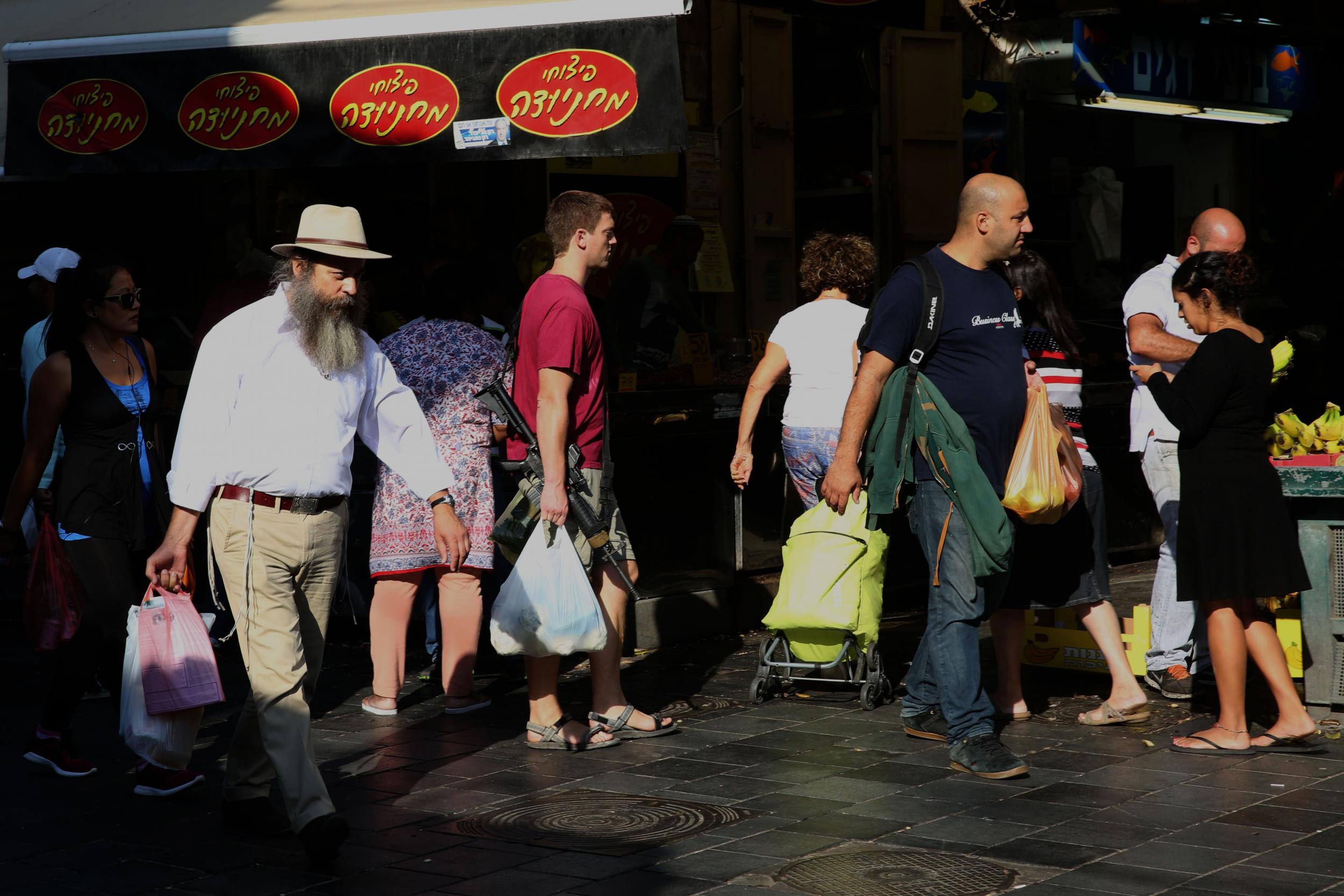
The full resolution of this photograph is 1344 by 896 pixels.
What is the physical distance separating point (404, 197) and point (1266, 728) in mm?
6793

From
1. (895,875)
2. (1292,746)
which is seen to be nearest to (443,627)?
(895,875)

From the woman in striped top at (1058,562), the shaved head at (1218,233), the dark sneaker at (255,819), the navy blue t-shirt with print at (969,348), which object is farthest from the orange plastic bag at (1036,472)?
the dark sneaker at (255,819)

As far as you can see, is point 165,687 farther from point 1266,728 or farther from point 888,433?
point 1266,728

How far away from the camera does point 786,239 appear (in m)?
11.4

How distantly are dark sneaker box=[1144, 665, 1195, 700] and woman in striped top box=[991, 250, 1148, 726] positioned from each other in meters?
0.33

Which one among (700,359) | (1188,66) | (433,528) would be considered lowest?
(433,528)

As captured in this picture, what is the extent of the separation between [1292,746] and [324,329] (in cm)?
380

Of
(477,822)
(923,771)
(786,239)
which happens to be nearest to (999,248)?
(923,771)

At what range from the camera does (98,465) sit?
20.3 feet

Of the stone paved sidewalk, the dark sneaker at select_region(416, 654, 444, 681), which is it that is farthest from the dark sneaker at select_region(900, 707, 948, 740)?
the dark sneaker at select_region(416, 654, 444, 681)

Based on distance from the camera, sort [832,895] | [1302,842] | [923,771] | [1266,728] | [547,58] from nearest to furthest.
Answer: [832,895], [1302,842], [923,771], [1266,728], [547,58]

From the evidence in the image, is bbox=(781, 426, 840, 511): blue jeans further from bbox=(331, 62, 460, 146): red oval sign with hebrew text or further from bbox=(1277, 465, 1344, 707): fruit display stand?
bbox=(331, 62, 460, 146): red oval sign with hebrew text

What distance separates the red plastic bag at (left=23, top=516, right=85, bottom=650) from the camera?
19.6ft

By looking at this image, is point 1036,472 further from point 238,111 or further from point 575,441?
point 238,111
